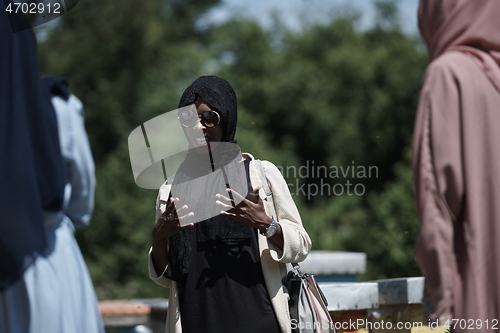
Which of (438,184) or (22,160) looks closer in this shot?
Answer: (438,184)

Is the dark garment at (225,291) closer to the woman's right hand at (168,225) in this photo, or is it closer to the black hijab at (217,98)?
the woman's right hand at (168,225)

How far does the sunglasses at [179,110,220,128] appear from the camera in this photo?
213cm

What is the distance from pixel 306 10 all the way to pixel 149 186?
27.2 meters

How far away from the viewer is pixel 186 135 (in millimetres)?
2211

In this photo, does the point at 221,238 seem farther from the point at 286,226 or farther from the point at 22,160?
the point at 22,160

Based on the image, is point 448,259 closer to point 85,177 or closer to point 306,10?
point 85,177

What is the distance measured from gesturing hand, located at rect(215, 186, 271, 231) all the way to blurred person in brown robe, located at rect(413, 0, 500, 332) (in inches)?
23.7

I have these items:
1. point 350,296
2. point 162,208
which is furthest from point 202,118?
point 350,296

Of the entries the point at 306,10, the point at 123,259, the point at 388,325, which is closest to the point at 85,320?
the point at 388,325

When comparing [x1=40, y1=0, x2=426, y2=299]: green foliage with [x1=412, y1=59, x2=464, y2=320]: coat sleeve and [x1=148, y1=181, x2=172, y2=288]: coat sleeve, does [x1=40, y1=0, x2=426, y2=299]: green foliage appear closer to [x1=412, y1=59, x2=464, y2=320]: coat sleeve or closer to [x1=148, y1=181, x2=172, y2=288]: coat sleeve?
[x1=148, y1=181, x2=172, y2=288]: coat sleeve

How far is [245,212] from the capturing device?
6.67 ft

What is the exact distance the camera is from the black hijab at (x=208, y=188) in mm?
2102

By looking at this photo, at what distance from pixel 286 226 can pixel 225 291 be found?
0.30 metres

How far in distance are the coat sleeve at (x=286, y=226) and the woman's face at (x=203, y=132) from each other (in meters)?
0.21
